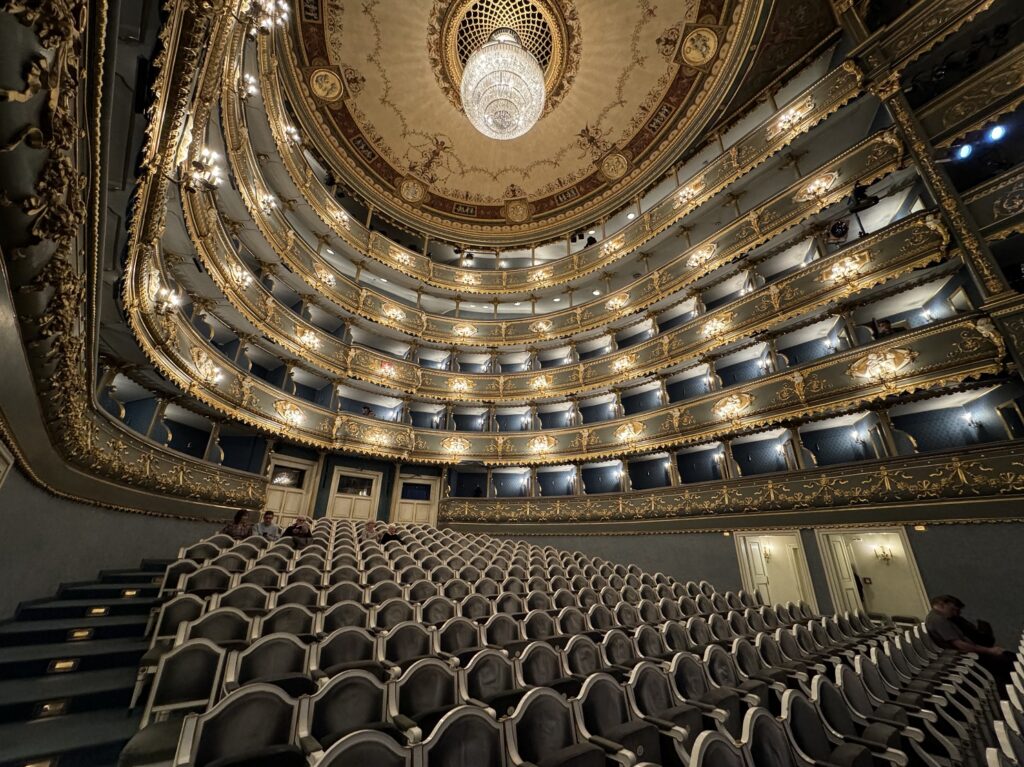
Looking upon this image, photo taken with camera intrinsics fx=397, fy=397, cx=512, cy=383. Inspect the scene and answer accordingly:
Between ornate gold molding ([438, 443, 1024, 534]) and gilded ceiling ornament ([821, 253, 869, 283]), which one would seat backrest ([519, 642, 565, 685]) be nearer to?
ornate gold molding ([438, 443, 1024, 534])

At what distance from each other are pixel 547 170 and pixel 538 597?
1463 centimetres

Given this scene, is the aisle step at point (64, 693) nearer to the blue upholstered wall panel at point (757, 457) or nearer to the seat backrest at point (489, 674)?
the seat backrest at point (489, 674)

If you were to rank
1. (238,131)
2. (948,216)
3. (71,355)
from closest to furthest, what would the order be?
(71,355)
(948,216)
(238,131)

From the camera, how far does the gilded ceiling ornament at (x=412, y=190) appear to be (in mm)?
14617

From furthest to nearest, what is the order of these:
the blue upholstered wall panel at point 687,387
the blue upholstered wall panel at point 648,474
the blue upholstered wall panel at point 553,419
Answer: the blue upholstered wall panel at point 553,419
the blue upholstered wall panel at point 687,387
the blue upholstered wall panel at point 648,474

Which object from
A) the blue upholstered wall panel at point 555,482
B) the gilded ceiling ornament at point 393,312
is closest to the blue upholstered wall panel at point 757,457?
the blue upholstered wall panel at point 555,482

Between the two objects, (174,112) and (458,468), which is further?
(458,468)

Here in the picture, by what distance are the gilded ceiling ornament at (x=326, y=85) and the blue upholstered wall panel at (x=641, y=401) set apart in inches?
506

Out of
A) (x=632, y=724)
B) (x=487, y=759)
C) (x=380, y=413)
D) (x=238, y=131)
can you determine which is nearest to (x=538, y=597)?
(x=632, y=724)

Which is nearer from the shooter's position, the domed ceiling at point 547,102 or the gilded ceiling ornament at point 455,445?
the domed ceiling at point 547,102

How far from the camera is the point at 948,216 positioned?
6.05 meters

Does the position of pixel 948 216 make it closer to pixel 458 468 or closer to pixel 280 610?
pixel 280 610

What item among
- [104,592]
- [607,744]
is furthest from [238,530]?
[607,744]

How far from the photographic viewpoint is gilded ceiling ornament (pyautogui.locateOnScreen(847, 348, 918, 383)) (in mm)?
6629
